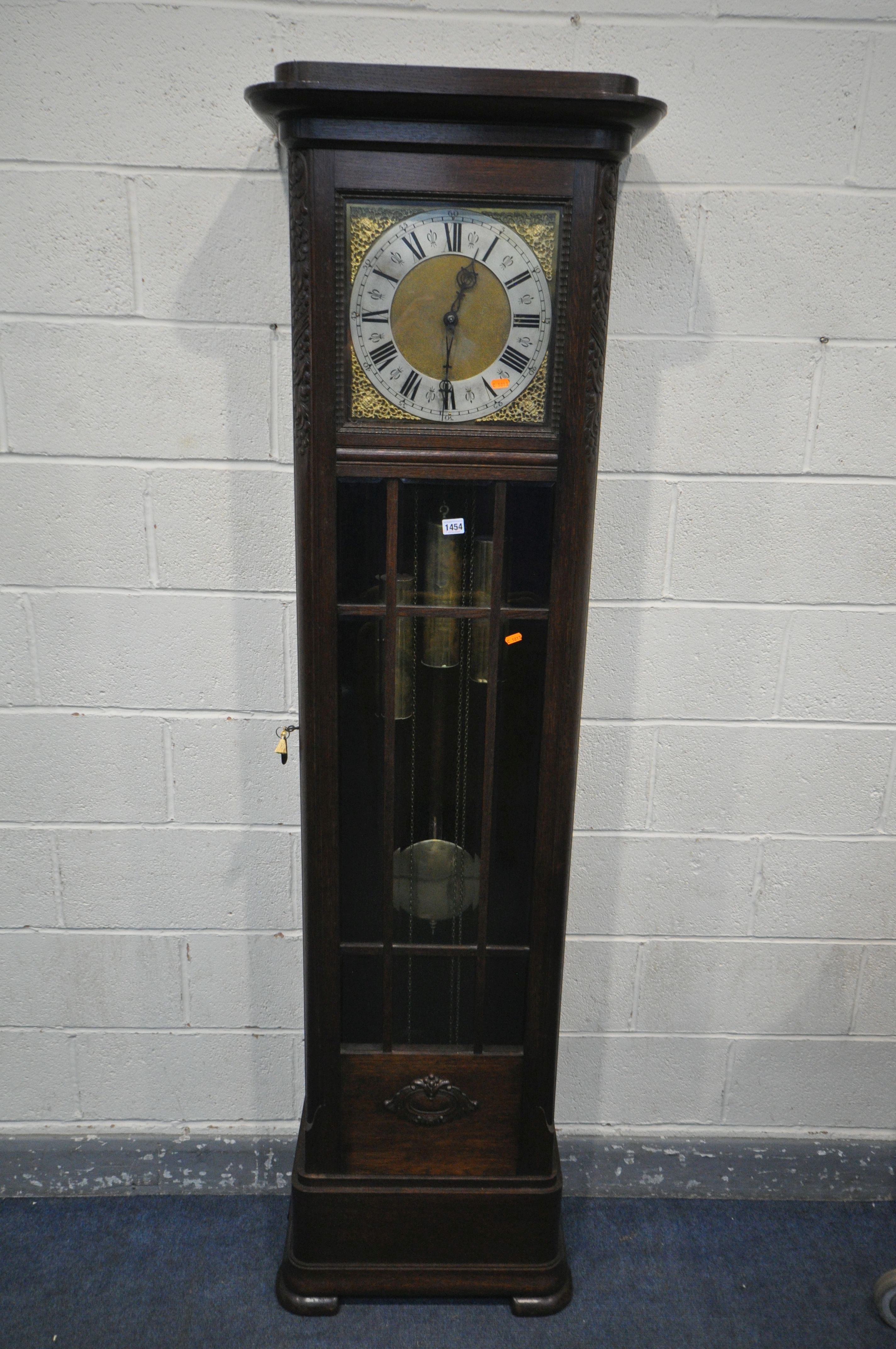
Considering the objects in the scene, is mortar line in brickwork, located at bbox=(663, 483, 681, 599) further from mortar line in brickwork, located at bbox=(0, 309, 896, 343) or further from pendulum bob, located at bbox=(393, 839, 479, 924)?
pendulum bob, located at bbox=(393, 839, 479, 924)

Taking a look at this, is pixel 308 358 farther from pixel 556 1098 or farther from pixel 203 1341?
pixel 203 1341

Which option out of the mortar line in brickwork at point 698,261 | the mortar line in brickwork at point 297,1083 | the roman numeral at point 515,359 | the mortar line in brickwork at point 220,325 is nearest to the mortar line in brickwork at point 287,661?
the mortar line in brickwork at point 220,325

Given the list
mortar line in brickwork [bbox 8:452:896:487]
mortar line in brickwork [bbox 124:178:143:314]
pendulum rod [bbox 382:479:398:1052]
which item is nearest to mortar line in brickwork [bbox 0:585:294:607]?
mortar line in brickwork [bbox 8:452:896:487]

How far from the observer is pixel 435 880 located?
1370mm

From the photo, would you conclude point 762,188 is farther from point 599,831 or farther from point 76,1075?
point 76,1075

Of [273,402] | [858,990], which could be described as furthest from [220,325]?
[858,990]

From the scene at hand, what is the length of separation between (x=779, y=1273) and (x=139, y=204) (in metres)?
1.91

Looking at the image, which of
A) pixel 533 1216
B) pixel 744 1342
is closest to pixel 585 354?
pixel 533 1216

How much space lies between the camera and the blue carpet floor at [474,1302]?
1457 mm

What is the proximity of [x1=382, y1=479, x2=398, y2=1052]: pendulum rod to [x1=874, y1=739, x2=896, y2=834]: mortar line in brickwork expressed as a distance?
0.83m

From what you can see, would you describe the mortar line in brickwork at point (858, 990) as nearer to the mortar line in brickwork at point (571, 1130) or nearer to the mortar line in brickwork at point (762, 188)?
the mortar line in brickwork at point (571, 1130)

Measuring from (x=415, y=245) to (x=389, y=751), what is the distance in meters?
0.63

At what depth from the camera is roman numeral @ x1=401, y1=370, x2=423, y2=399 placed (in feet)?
3.76

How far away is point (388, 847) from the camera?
1341 mm
